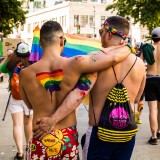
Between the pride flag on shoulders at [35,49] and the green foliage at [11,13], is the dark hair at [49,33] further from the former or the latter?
the green foliage at [11,13]

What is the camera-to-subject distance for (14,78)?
578 centimetres

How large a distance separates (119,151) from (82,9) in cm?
7707

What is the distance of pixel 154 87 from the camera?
6859 mm

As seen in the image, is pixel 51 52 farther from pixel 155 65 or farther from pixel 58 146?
pixel 155 65

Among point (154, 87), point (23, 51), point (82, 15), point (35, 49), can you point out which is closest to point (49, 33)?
point (35, 49)

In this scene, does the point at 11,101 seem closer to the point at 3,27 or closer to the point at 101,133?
the point at 101,133

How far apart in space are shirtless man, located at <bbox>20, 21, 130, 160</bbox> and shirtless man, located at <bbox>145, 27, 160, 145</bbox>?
3.41 metres

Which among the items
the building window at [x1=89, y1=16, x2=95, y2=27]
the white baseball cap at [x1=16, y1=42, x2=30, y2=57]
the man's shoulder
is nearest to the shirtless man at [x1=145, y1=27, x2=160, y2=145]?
the white baseball cap at [x1=16, y1=42, x2=30, y2=57]

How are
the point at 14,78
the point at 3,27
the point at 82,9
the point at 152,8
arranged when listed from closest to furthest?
1. the point at 14,78
2. the point at 152,8
3. the point at 3,27
4. the point at 82,9

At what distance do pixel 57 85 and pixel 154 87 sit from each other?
150 inches

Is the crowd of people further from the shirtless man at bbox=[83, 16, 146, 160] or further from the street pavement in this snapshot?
the street pavement

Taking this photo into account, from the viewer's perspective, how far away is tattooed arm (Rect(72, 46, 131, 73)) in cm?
323

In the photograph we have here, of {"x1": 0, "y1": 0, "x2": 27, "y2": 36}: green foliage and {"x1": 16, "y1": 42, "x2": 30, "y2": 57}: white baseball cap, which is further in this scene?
{"x1": 0, "y1": 0, "x2": 27, "y2": 36}: green foliage

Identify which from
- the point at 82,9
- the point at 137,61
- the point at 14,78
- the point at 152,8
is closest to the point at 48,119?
the point at 137,61
